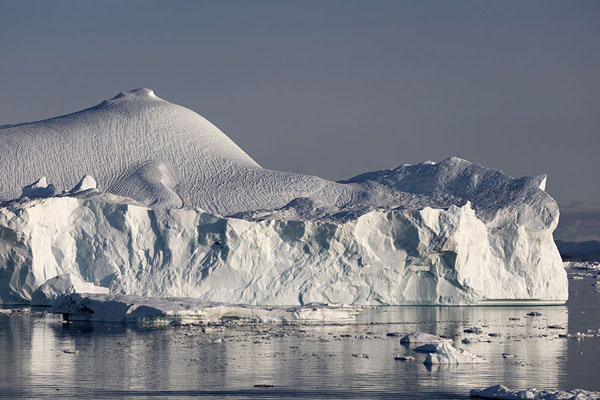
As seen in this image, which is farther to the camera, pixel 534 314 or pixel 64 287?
pixel 534 314

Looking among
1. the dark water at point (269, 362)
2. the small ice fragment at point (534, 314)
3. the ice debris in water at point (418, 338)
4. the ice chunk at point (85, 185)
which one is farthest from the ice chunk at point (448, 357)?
the ice chunk at point (85, 185)

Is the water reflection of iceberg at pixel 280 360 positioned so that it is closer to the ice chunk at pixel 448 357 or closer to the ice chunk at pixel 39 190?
the ice chunk at pixel 448 357

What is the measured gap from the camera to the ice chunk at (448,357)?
22297mm

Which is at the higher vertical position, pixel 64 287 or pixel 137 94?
pixel 137 94

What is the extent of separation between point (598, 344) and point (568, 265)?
259 feet

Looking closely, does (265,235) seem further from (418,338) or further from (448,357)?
(448,357)

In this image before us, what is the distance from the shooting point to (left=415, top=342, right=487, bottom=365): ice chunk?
22.3 m

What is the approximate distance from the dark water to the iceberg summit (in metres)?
3.89

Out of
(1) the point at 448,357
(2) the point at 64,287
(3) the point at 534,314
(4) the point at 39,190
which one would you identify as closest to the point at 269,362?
(1) the point at 448,357

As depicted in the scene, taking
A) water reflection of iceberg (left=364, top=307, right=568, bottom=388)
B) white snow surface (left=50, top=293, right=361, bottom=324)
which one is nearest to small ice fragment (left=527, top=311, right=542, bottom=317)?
water reflection of iceberg (left=364, top=307, right=568, bottom=388)

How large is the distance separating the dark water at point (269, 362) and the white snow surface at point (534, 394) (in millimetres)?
943

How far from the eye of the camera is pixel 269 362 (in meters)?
22.5

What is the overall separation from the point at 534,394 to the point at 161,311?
526 inches

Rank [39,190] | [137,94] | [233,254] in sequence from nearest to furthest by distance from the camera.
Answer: [233,254], [39,190], [137,94]
